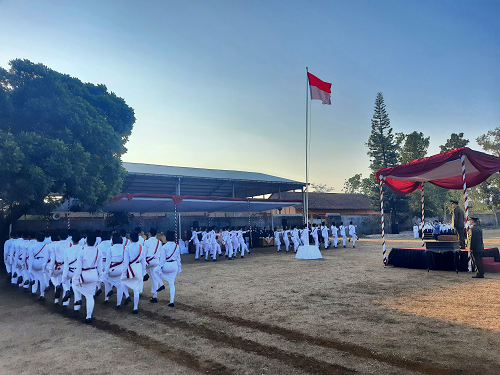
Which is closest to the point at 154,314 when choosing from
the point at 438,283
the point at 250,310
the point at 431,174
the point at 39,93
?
the point at 250,310

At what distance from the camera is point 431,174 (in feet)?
40.2

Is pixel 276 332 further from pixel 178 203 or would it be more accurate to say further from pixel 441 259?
pixel 178 203

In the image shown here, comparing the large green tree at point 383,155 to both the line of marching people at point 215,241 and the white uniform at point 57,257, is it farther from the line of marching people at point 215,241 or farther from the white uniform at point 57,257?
the white uniform at point 57,257

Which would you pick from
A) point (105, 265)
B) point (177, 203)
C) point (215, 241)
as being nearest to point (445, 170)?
point (215, 241)

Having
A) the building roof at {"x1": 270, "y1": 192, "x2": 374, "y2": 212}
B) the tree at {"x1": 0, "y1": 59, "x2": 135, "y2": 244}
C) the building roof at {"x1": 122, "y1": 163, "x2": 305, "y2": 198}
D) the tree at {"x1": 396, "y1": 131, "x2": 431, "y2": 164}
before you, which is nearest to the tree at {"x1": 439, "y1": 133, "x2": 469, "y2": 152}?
the tree at {"x1": 396, "y1": 131, "x2": 431, "y2": 164}

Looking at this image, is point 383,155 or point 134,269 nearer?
point 134,269

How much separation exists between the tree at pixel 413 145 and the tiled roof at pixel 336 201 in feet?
24.5

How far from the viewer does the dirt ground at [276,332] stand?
3895mm

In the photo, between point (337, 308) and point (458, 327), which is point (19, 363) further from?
point (458, 327)

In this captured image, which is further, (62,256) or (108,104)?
(108,104)

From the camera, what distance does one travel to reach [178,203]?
15.8 m

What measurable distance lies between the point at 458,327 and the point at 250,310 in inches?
140

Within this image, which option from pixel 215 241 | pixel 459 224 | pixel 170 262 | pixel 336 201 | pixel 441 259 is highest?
pixel 336 201

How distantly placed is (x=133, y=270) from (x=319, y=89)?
1297 cm
